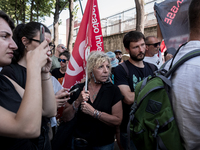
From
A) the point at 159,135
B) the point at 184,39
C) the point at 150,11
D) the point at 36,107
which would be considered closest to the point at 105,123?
the point at 159,135

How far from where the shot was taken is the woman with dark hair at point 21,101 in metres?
0.91

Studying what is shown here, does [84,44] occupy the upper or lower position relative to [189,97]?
upper

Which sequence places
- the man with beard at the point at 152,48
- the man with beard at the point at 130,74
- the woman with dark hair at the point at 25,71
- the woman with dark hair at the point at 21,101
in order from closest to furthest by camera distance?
1. the woman with dark hair at the point at 21,101
2. the woman with dark hair at the point at 25,71
3. the man with beard at the point at 130,74
4. the man with beard at the point at 152,48

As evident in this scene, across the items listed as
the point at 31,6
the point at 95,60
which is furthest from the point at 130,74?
the point at 31,6

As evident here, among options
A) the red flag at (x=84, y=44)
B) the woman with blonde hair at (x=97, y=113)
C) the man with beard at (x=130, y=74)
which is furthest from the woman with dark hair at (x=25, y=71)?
the man with beard at (x=130, y=74)

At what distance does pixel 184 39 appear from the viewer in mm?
3025

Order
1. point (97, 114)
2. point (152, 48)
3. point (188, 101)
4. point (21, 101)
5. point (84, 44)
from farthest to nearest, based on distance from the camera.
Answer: point (152, 48), point (84, 44), point (97, 114), point (188, 101), point (21, 101)

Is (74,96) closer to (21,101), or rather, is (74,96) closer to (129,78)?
(129,78)

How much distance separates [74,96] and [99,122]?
19.4 inches

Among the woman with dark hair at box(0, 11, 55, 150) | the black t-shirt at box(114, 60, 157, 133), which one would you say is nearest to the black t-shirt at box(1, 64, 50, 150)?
the woman with dark hair at box(0, 11, 55, 150)

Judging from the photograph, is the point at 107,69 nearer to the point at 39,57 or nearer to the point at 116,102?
the point at 116,102

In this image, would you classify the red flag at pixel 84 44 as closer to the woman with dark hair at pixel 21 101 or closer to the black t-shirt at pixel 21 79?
the black t-shirt at pixel 21 79

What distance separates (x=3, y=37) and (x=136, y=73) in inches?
73.7

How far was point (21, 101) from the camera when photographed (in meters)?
1.02
